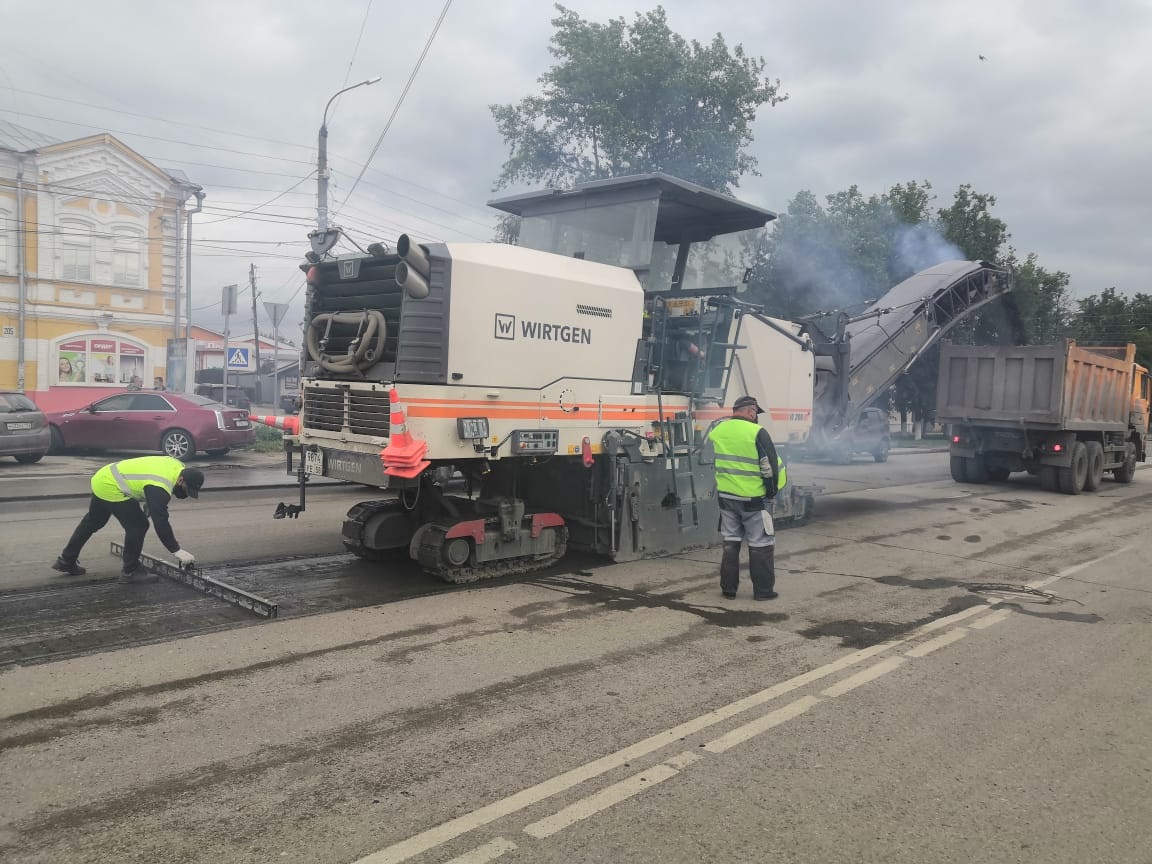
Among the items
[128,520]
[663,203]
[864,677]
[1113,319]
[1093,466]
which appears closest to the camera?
[864,677]

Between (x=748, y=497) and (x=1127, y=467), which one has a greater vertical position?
(x=748, y=497)

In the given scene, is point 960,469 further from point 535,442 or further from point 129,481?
point 129,481

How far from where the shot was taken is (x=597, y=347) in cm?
739

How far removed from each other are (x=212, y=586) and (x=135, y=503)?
1.03 metres

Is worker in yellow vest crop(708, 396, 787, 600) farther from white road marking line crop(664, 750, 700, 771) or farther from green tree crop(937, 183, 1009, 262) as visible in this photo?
green tree crop(937, 183, 1009, 262)

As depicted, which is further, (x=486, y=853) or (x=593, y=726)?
(x=593, y=726)

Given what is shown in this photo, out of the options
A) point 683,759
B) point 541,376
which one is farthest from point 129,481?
point 683,759

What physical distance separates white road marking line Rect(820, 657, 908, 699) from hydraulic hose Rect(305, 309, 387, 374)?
4018 millimetres

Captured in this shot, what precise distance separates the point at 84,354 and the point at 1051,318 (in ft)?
109

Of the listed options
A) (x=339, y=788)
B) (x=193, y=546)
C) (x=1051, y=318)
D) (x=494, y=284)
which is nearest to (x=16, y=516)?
(x=193, y=546)

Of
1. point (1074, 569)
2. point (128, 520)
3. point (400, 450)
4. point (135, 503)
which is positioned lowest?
point (1074, 569)

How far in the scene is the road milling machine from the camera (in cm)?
632

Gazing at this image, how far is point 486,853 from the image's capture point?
9.81 feet

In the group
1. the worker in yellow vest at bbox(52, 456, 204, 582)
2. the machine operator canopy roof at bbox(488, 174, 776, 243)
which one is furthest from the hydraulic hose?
the machine operator canopy roof at bbox(488, 174, 776, 243)
